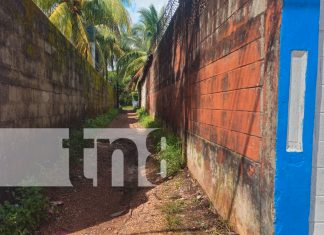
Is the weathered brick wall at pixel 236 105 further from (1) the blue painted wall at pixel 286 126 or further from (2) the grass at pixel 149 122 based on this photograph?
(2) the grass at pixel 149 122

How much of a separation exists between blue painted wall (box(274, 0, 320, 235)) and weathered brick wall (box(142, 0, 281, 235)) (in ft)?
0.18

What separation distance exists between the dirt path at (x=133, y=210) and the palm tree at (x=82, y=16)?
849 centimetres

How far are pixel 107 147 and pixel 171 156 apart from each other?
8.67 ft

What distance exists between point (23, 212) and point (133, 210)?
135 cm

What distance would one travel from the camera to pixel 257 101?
106 inches

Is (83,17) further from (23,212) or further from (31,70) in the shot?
(23,212)

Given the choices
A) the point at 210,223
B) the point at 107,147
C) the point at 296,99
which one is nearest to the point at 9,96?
the point at 210,223

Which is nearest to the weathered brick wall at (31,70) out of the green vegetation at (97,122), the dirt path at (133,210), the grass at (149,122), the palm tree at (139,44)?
the dirt path at (133,210)

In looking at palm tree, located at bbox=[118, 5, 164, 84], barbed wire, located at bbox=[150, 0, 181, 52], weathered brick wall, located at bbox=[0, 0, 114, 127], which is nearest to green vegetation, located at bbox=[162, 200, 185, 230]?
weathered brick wall, located at bbox=[0, 0, 114, 127]

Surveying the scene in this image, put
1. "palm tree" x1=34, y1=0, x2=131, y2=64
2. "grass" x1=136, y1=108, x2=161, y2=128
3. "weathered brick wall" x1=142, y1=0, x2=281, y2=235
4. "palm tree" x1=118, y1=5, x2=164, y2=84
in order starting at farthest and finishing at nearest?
"palm tree" x1=118, y1=5, x2=164, y2=84 < "palm tree" x1=34, y1=0, x2=131, y2=64 < "grass" x1=136, y1=108, x2=161, y2=128 < "weathered brick wall" x1=142, y1=0, x2=281, y2=235

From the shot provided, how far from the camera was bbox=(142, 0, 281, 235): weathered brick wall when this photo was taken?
2.51 metres

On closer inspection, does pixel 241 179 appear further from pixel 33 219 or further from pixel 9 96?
pixel 9 96

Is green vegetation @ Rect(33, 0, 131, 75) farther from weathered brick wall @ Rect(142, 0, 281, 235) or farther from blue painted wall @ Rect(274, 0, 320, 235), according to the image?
blue painted wall @ Rect(274, 0, 320, 235)

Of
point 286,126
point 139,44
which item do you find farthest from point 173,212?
point 139,44
